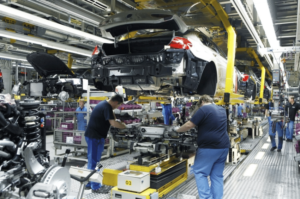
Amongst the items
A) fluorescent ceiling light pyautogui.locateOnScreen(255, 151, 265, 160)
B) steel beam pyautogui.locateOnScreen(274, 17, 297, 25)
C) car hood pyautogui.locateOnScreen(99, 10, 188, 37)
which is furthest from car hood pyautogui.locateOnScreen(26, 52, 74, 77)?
steel beam pyautogui.locateOnScreen(274, 17, 297, 25)

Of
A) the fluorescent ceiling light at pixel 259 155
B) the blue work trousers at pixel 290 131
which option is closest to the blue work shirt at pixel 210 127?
the fluorescent ceiling light at pixel 259 155

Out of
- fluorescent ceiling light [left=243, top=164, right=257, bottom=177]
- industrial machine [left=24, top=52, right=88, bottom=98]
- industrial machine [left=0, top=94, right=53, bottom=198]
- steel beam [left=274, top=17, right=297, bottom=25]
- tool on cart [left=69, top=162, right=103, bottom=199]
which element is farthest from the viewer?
steel beam [left=274, top=17, right=297, bottom=25]

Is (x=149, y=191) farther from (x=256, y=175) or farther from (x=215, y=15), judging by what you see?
(x=215, y=15)

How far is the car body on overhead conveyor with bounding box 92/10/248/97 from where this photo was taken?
349 centimetres

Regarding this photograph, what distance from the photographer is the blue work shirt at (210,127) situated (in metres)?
3.26

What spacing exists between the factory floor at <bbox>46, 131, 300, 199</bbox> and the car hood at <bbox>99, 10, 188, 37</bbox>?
7.71 ft

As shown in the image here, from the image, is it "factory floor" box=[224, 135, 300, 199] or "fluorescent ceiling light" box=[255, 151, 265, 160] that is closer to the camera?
"factory floor" box=[224, 135, 300, 199]

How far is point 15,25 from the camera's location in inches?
235

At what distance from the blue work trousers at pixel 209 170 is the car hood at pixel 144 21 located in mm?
1713

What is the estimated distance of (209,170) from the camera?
3.28m

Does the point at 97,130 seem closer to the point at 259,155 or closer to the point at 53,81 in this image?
the point at 53,81

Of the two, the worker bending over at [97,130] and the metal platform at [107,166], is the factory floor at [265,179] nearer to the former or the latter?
the metal platform at [107,166]

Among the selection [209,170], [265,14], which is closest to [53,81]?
[209,170]

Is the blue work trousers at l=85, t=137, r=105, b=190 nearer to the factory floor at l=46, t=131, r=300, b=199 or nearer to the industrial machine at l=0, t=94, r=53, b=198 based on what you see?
the factory floor at l=46, t=131, r=300, b=199
